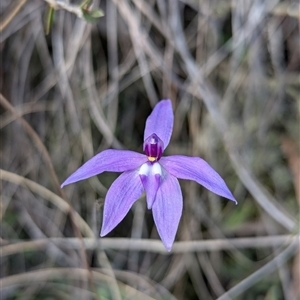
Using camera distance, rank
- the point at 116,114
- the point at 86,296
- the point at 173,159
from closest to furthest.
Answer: the point at 173,159, the point at 86,296, the point at 116,114

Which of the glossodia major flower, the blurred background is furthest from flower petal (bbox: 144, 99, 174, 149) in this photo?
the blurred background

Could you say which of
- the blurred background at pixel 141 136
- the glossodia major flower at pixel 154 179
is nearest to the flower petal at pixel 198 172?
the glossodia major flower at pixel 154 179

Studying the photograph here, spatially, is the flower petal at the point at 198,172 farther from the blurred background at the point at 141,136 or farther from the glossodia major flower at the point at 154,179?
the blurred background at the point at 141,136

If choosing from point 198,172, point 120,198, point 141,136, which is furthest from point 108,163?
point 141,136

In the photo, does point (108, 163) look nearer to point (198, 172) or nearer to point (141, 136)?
point (198, 172)

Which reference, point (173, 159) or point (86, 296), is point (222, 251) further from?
point (173, 159)

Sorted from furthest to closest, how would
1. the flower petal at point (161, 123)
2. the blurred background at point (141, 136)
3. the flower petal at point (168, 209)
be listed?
1. the blurred background at point (141, 136)
2. the flower petal at point (161, 123)
3. the flower petal at point (168, 209)

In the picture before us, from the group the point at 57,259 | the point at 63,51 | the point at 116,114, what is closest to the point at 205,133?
the point at 116,114
